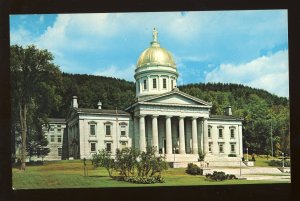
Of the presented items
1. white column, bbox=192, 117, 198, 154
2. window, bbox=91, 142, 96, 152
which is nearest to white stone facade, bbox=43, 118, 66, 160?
window, bbox=91, 142, 96, 152

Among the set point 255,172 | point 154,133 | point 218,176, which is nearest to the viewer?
point 218,176

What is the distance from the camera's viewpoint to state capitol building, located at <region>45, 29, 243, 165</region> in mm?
24656

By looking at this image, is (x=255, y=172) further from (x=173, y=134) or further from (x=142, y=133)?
(x=142, y=133)

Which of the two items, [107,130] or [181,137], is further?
[181,137]

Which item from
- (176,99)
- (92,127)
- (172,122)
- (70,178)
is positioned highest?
(176,99)

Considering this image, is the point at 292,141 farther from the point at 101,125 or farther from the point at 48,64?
the point at 48,64

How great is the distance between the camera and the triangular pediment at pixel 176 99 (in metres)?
25.9

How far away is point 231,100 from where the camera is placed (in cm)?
2614

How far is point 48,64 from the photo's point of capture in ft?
75.9

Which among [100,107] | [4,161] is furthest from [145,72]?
[4,161]

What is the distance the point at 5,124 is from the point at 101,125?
5733 mm

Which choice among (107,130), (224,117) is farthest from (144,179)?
(224,117)

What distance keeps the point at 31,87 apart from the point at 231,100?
9.73 metres

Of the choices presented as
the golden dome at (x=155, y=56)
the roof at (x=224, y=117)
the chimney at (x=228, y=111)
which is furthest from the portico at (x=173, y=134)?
the golden dome at (x=155, y=56)
